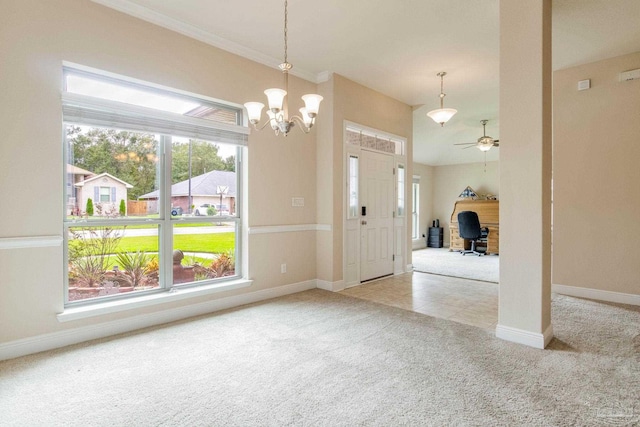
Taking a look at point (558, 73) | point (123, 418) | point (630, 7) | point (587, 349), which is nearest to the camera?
point (123, 418)

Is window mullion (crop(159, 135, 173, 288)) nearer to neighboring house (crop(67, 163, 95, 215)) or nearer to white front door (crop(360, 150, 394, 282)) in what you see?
neighboring house (crop(67, 163, 95, 215))

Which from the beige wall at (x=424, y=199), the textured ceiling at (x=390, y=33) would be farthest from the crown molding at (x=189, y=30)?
the beige wall at (x=424, y=199)

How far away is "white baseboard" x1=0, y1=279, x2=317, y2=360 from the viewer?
8.56ft

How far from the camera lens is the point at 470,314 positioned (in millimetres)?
3645

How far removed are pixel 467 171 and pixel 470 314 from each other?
23.4 feet

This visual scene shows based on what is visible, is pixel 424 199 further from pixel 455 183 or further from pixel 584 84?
Result: pixel 584 84

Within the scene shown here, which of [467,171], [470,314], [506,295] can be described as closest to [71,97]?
[506,295]

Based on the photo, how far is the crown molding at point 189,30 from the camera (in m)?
3.04

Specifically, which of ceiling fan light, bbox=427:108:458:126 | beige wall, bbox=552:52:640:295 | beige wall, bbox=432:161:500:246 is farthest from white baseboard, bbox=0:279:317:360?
beige wall, bbox=432:161:500:246

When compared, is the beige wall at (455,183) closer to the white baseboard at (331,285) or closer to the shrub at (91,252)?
the white baseboard at (331,285)

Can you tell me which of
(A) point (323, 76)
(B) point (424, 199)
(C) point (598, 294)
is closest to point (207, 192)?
(A) point (323, 76)

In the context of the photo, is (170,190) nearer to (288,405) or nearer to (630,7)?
(288,405)

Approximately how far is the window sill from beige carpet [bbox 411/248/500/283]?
12.3 ft

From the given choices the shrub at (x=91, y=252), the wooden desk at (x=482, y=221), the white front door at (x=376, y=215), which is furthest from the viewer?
the wooden desk at (x=482, y=221)
